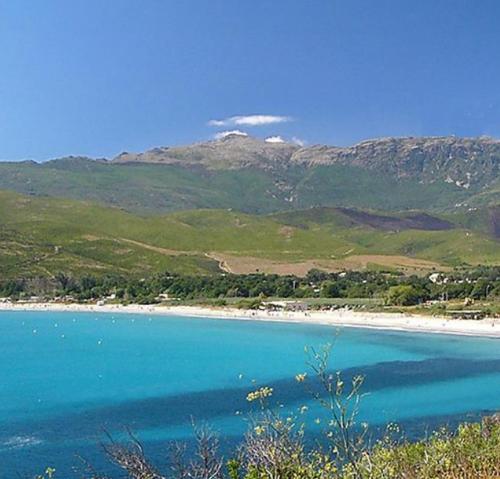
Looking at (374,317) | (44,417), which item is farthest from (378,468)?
(374,317)

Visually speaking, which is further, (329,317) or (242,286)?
(242,286)

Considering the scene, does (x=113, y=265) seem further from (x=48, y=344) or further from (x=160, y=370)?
(x=160, y=370)

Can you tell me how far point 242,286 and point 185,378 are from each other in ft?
247

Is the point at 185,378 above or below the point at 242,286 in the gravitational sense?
below

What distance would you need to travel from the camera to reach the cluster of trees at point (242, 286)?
116m

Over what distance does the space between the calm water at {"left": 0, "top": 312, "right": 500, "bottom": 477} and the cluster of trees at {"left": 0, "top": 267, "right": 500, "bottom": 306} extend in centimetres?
2524

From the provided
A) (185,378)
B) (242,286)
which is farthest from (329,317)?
(185,378)

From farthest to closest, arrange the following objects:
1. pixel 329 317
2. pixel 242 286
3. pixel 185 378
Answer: pixel 242 286
pixel 329 317
pixel 185 378

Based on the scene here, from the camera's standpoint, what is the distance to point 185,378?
2136 inches

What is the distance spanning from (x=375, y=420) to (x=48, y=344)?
57.3m

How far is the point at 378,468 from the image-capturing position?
33.7ft

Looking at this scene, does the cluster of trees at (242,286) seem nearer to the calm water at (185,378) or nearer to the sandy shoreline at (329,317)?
the sandy shoreline at (329,317)

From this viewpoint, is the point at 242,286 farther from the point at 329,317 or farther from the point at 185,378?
the point at 185,378

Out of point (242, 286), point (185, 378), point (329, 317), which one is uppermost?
point (242, 286)
